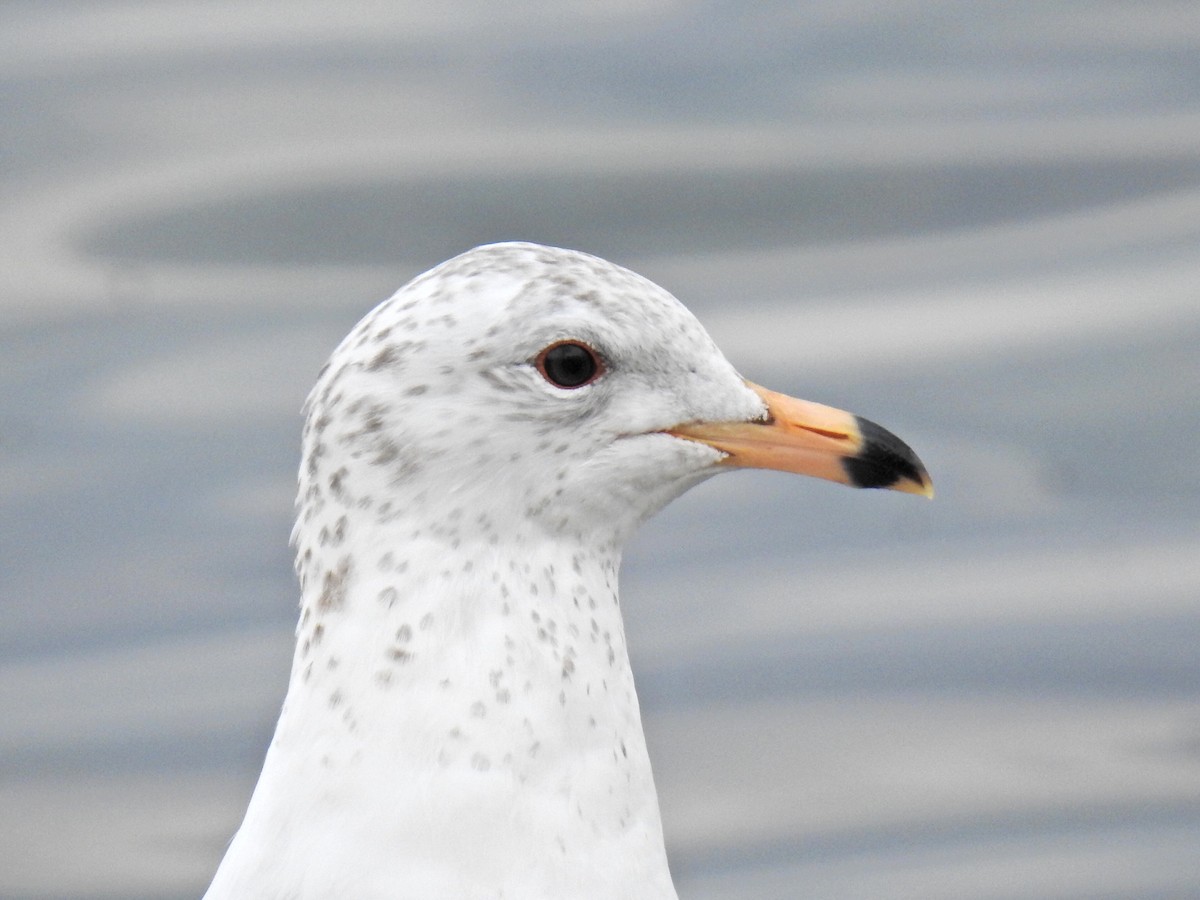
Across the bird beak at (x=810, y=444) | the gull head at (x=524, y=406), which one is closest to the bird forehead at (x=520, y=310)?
the gull head at (x=524, y=406)

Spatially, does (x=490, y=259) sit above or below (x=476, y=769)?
above

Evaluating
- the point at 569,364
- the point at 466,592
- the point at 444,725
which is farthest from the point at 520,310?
the point at 444,725

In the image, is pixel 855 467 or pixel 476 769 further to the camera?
pixel 855 467

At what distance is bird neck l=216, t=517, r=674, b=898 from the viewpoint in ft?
7.68

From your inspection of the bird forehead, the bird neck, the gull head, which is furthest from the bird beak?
the bird neck

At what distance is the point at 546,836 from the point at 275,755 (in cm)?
33

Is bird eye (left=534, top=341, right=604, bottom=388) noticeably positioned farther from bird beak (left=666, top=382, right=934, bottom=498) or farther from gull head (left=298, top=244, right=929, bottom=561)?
bird beak (left=666, top=382, right=934, bottom=498)

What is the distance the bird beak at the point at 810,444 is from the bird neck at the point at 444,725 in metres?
0.24

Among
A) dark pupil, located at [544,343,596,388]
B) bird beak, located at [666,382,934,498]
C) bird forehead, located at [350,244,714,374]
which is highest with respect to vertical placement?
bird forehead, located at [350,244,714,374]

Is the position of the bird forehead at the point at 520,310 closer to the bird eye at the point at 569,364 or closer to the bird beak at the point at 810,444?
the bird eye at the point at 569,364

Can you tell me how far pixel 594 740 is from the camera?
8.01 ft

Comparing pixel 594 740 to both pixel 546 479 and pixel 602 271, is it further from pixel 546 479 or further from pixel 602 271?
pixel 602 271

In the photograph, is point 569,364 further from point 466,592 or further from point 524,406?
point 466,592

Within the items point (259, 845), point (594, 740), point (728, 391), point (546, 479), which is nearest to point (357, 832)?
point (259, 845)
